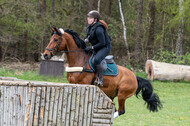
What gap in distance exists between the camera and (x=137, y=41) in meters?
20.9

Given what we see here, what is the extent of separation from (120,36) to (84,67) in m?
16.1

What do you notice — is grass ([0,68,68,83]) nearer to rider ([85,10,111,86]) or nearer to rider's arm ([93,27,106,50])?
rider ([85,10,111,86])

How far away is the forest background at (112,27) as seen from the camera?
1869cm

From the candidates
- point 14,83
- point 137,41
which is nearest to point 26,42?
point 137,41

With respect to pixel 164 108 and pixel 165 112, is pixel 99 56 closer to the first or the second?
pixel 165 112

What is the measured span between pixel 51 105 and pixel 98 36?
1991 millimetres

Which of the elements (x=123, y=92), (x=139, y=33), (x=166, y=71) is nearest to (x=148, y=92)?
(x=123, y=92)

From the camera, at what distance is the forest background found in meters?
18.7

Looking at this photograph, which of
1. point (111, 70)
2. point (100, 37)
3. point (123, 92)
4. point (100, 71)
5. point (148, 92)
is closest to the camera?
point (100, 37)

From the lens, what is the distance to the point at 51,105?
470 centimetres

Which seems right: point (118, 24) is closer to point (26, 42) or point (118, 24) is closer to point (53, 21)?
point (53, 21)

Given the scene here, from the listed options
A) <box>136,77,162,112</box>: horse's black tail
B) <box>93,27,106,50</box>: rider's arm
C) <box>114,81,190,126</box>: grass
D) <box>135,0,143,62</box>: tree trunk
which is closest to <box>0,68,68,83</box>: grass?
<box>114,81,190,126</box>: grass

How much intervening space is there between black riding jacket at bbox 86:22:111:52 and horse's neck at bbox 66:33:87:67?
35cm

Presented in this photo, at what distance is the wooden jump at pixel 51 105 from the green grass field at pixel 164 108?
8.74 feet
